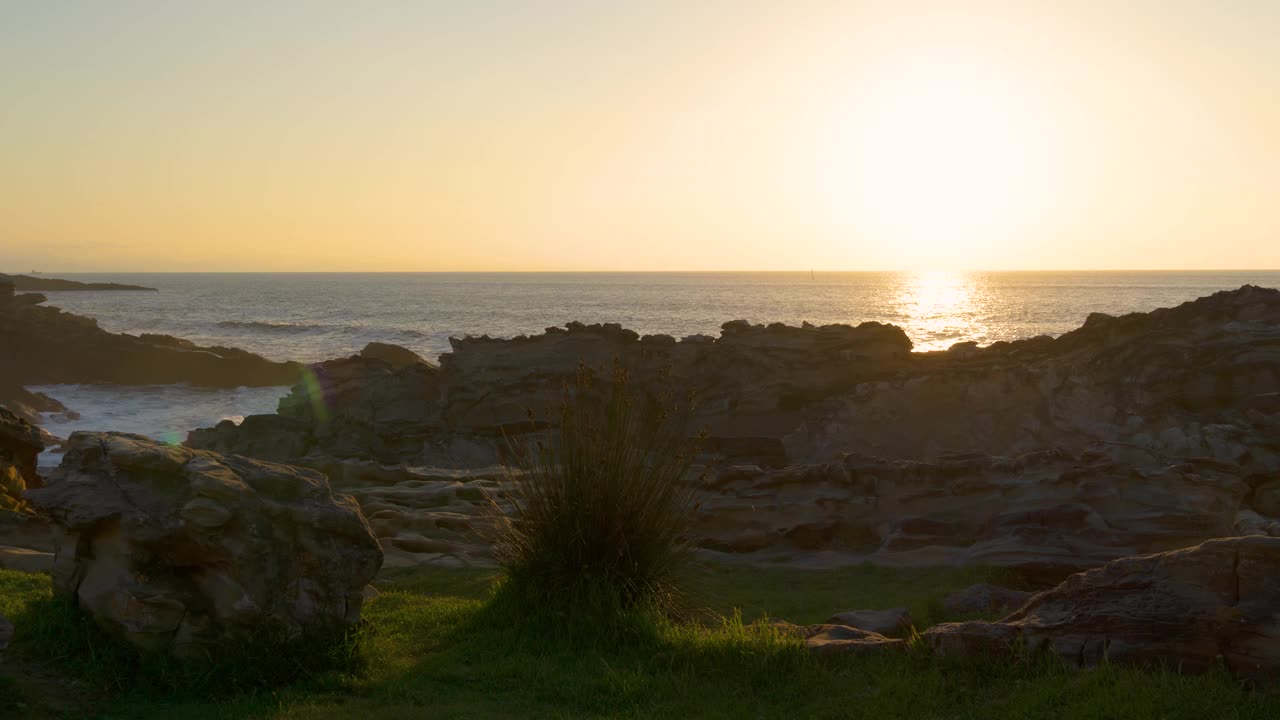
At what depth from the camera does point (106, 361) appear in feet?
149

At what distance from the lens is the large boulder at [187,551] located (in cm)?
633

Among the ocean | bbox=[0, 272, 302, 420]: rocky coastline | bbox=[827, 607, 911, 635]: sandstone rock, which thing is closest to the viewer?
bbox=[827, 607, 911, 635]: sandstone rock

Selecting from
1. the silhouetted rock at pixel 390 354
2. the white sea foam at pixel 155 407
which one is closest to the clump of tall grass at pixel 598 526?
the white sea foam at pixel 155 407

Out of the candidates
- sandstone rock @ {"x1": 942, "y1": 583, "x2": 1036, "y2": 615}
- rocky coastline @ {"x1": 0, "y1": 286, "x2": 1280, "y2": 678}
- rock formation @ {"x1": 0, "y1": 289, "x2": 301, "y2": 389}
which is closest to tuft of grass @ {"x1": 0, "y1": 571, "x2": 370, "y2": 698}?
rocky coastline @ {"x1": 0, "y1": 286, "x2": 1280, "y2": 678}

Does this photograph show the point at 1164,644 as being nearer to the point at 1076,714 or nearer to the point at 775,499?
the point at 1076,714

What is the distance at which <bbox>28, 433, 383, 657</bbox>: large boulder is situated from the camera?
249 inches

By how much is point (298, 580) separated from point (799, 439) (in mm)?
15936

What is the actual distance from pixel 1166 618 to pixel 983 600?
12.1 feet

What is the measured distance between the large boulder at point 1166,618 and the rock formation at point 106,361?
42.7 metres

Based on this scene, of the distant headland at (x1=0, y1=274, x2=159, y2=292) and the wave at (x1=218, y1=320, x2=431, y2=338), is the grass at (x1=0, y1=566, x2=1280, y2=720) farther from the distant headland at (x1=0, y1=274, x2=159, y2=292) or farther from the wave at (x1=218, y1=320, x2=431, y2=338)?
the distant headland at (x1=0, y1=274, x2=159, y2=292)

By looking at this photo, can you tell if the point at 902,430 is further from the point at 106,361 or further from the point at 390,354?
the point at 106,361

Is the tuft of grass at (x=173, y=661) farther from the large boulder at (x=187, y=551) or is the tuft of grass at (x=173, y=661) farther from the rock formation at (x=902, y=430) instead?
the rock formation at (x=902, y=430)

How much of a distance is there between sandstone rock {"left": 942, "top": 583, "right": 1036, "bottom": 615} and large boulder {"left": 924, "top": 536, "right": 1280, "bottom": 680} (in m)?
2.88

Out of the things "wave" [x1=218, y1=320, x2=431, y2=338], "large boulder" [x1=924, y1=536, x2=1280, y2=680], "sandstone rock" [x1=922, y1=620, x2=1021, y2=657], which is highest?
"large boulder" [x1=924, y1=536, x2=1280, y2=680]
